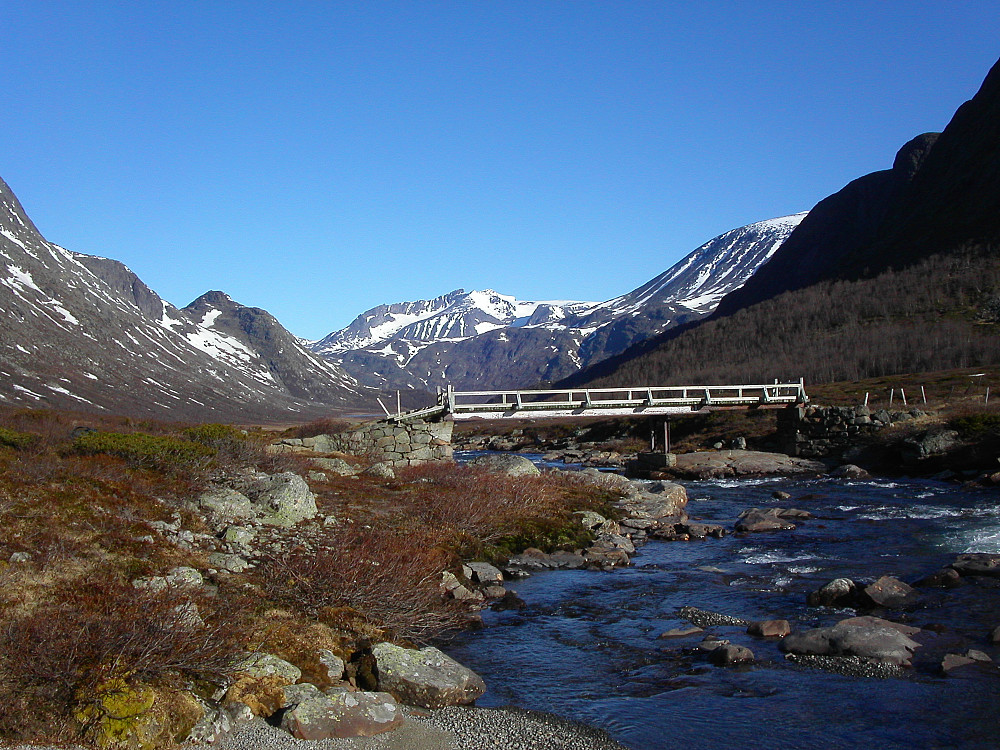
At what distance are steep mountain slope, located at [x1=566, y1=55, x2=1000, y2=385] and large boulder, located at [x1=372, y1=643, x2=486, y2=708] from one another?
364 ft

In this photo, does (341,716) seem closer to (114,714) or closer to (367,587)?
(114,714)

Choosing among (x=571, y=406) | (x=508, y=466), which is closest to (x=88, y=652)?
(x=508, y=466)

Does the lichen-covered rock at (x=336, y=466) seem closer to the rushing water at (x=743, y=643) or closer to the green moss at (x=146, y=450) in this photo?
the green moss at (x=146, y=450)

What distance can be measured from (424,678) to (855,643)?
7.55 meters

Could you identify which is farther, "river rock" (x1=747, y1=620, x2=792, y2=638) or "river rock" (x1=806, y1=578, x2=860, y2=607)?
"river rock" (x1=806, y1=578, x2=860, y2=607)

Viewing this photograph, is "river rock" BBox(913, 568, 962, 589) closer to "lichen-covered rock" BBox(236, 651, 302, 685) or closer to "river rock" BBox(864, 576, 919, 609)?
"river rock" BBox(864, 576, 919, 609)

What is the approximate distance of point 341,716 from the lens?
9648mm

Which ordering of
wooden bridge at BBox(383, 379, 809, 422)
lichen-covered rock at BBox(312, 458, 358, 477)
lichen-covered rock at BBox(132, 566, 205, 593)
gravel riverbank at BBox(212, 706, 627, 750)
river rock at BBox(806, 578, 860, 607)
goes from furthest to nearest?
wooden bridge at BBox(383, 379, 809, 422) < lichen-covered rock at BBox(312, 458, 358, 477) < river rock at BBox(806, 578, 860, 607) < lichen-covered rock at BBox(132, 566, 205, 593) < gravel riverbank at BBox(212, 706, 627, 750)

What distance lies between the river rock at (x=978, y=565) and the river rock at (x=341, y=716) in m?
15.1

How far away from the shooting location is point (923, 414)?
50188 mm

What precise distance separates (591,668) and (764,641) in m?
3.44

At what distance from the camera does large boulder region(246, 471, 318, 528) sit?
18.2 meters

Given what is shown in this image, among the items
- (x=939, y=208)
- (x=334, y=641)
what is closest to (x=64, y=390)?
(x=334, y=641)

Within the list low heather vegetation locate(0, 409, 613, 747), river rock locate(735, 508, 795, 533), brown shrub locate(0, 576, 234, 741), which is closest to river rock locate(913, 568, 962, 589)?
river rock locate(735, 508, 795, 533)
